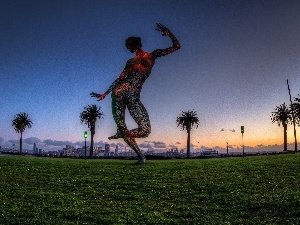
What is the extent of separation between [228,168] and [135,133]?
434 cm

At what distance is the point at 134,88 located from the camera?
48.6 feet

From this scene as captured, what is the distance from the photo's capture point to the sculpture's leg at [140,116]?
48.4ft

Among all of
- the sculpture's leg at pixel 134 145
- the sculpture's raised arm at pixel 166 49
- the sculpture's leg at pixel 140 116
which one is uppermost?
the sculpture's raised arm at pixel 166 49

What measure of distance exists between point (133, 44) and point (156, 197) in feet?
27.6

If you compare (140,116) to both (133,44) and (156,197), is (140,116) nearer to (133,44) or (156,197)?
(133,44)

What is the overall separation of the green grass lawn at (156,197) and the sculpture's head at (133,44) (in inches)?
225

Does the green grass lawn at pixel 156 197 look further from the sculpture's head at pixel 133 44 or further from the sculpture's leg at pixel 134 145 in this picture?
the sculpture's head at pixel 133 44

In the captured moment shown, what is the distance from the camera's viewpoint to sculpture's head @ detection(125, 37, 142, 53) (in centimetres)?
1536

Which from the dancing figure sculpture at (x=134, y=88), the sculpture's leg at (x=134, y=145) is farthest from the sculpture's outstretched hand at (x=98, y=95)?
the sculpture's leg at (x=134, y=145)

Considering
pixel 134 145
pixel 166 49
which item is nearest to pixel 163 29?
pixel 166 49

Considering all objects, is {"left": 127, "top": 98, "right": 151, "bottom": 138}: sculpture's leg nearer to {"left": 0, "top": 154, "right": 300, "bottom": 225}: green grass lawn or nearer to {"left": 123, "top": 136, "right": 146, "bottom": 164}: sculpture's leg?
{"left": 123, "top": 136, "right": 146, "bottom": 164}: sculpture's leg

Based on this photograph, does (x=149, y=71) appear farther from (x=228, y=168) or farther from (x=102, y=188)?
(x=102, y=188)

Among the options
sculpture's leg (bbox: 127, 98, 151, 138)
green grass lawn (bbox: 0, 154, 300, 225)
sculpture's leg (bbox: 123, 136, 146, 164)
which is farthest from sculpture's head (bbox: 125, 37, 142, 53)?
green grass lawn (bbox: 0, 154, 300, 225)

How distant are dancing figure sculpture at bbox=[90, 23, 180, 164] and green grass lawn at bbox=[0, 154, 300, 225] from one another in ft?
8.01
